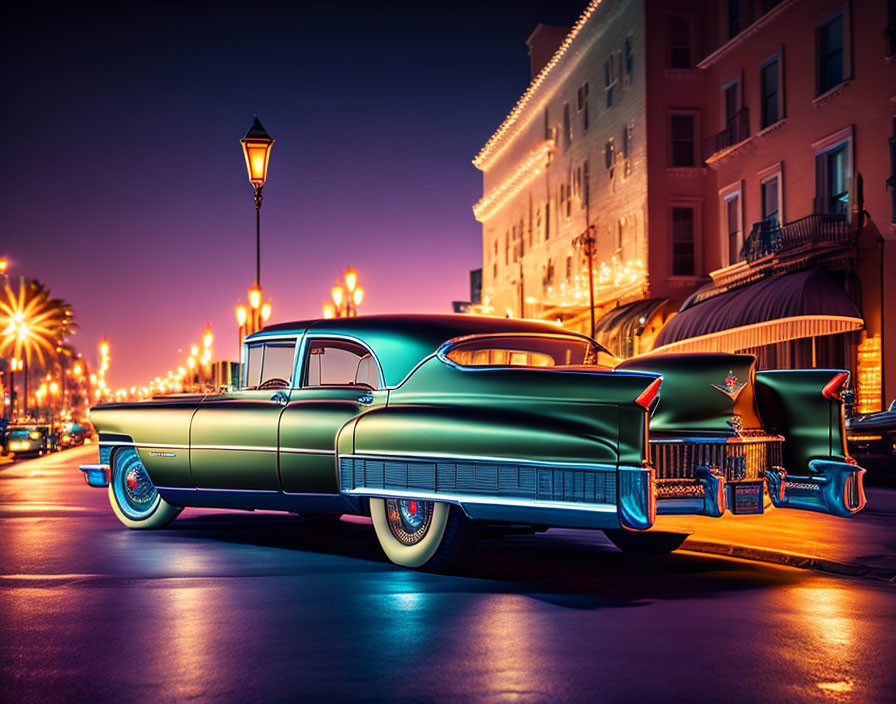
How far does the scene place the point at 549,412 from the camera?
7555 millimetres

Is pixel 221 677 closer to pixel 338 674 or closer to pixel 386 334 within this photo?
pixel 338 674

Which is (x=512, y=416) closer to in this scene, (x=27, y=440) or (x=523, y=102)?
(x=27, y=440)

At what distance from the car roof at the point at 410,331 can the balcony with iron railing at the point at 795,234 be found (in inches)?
696

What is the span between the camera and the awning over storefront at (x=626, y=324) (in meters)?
36.5

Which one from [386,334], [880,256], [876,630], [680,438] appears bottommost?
[876,630]

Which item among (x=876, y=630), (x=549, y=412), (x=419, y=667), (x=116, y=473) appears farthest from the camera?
(x=116, y=473)

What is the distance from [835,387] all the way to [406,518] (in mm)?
3256

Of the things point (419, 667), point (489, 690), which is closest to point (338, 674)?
point (419, 667)

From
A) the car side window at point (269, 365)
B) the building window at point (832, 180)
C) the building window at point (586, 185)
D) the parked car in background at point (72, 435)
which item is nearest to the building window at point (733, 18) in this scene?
the building window at point (832, 180)

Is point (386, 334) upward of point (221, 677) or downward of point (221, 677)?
upward

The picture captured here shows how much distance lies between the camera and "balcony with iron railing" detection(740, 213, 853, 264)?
83.3 feet

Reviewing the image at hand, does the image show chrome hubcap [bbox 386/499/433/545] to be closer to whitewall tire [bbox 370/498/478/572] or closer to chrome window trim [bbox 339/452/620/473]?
whitewall tire [bbox 370/498/478/572]

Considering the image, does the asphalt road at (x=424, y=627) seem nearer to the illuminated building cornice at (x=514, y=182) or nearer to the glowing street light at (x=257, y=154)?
the glowing street light at (x=257, y=154)

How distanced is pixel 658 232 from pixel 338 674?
110ft
